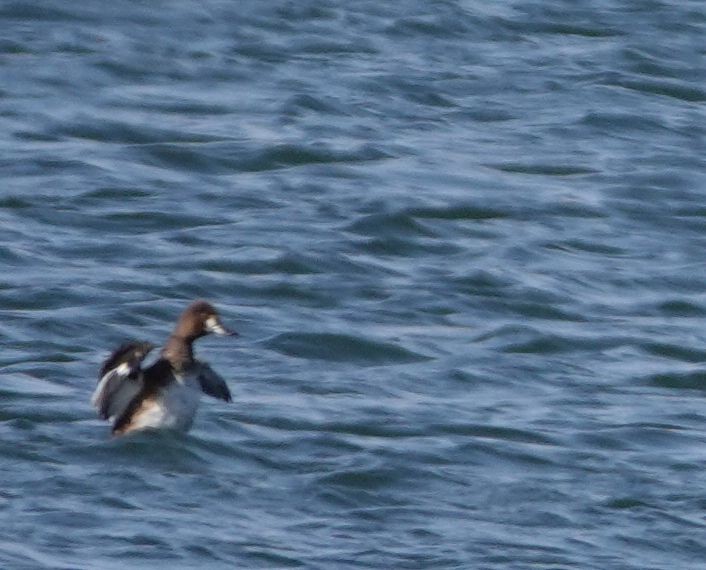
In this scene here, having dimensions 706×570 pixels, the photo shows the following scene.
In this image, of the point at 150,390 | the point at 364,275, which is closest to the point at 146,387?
the point at 150,390

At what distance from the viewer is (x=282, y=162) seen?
16094mm

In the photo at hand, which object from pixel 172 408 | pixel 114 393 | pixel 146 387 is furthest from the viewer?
pixel 146 387

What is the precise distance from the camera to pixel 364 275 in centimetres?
1365

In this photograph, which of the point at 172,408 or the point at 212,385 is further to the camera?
the point at 212,385

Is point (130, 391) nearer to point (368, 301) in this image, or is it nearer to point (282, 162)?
point (368, 301)

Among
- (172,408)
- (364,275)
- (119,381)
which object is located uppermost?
(119,381)

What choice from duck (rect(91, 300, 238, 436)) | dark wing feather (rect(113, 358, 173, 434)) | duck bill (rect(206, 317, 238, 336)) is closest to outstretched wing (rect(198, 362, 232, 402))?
duck (rect(91, 300, 238, 436))

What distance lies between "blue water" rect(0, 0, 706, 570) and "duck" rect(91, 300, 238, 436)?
143 millimetres

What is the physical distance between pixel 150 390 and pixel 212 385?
268mm

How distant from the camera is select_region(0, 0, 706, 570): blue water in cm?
921

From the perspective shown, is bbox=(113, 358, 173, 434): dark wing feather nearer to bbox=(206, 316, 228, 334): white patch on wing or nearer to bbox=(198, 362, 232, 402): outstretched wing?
bbox=(198, 362, 232, 402): outstretched wing

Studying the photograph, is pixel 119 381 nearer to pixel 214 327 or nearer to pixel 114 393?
pixel 114 393

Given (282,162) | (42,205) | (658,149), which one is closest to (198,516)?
(42,205)

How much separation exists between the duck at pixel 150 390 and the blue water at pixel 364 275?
143 millimetres
